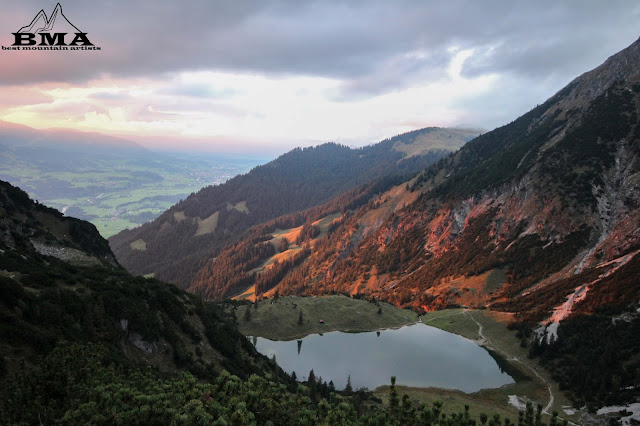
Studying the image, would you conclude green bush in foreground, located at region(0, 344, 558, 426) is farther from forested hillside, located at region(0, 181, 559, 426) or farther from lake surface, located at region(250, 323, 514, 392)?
lake surface, located at region(250, 323, 514, 392)

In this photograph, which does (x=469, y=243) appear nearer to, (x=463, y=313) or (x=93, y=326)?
(x=463, y=313)


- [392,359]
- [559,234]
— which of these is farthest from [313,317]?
[559,234]

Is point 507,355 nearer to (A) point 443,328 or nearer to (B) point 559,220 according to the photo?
(A) point 443,328

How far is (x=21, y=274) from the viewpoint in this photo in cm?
5012

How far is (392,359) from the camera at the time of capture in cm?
10938

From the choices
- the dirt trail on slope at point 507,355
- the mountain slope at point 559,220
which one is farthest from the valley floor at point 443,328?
the mountain slope at point 559,220

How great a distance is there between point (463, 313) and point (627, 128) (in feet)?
377

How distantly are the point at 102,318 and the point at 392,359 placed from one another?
84.0 meters

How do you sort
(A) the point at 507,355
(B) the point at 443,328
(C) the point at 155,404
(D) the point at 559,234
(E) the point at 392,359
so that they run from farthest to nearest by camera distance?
(D) the point at 559,234, (B) the point at 443,328, (E) the point at 392,359, (A) the point at 507,355, (C) the point at 155,404

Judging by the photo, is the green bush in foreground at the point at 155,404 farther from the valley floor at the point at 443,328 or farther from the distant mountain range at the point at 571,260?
the distant mountain range at the point at 571,260

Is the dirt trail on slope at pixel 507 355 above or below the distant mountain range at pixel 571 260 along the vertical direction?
below

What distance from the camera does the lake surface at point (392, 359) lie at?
95.1 m

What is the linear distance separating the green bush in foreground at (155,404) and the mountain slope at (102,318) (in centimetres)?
521

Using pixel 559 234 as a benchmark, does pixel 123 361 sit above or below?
below
